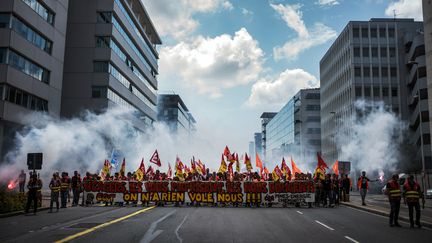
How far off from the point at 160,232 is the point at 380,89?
6236cm

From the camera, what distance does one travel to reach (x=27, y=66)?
3575 centimetres

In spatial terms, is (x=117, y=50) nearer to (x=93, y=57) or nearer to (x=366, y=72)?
(x=93, y=57)

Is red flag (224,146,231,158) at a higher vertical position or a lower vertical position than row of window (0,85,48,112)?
lower

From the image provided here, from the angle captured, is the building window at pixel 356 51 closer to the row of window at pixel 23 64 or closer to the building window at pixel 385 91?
the building window at pixel 385 91

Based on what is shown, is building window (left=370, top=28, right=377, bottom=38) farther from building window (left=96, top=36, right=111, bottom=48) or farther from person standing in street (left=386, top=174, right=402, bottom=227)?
person standing in street (left=386, top=174, right=402, bottom=227)

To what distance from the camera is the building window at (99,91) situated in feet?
161

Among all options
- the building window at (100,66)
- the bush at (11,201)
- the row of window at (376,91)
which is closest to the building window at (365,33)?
the row of window at (376,91)

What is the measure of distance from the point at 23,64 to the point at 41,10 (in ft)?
19.7

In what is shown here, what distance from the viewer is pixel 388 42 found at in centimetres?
6769

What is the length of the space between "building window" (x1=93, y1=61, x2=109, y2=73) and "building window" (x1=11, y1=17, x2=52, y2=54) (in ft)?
33.6

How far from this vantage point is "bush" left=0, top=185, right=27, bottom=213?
53.4 feet

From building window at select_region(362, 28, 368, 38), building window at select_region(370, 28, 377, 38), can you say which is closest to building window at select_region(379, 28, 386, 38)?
building window at select_region(370, 28, 377, 38)

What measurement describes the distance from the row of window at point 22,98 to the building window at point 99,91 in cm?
1048

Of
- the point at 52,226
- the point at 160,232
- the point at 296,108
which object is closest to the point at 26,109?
the point at 52,226
